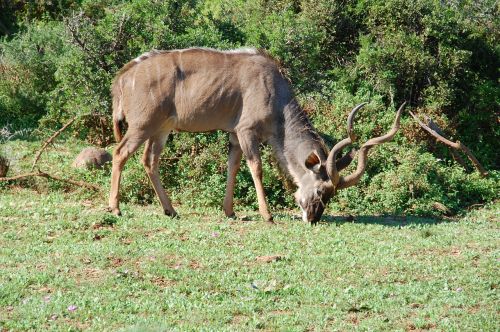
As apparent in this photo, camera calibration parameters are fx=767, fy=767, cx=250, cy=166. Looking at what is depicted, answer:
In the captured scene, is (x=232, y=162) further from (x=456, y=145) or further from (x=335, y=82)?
(x=456, y=145)

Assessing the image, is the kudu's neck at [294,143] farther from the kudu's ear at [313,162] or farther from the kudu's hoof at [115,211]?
the kudu's hoof at [115,211]

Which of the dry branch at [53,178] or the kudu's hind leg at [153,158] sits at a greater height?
the kudu's hind leg at [153,158]

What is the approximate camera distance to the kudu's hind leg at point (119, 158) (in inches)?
384

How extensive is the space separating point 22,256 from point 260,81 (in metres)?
3.93

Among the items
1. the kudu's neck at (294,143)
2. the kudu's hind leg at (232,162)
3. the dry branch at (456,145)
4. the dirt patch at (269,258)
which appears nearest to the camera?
the dirt patch at (269,258)

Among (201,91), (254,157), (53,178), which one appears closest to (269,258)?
(254,157)

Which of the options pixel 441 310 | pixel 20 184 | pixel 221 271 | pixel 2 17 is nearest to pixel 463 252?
pixel 441 310

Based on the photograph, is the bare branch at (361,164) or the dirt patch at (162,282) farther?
the bare branch at (361,164)

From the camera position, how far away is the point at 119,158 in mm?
9828

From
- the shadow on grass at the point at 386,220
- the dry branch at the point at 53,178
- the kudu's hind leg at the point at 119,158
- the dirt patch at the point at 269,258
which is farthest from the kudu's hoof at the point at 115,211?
the shadow on grass at the point at 386,220

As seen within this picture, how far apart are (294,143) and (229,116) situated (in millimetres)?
926

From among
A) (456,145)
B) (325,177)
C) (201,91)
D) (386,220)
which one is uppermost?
(201,91)

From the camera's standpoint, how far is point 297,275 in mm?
7238

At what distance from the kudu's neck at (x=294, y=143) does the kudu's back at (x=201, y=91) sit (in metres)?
0.15
